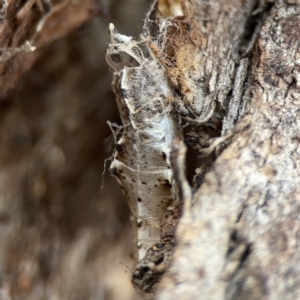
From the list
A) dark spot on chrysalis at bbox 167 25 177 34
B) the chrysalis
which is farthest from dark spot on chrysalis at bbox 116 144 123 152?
dark spot on chrysalis at bbox 167 25 177 34

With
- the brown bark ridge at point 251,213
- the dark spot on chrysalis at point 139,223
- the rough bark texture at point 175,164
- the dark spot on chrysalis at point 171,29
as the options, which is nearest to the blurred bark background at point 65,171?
the rough bark texture at point 175,164

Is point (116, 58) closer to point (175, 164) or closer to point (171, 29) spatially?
point (171, 29)

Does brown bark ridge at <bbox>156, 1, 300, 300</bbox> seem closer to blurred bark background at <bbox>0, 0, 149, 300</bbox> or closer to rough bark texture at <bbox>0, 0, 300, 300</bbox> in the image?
rough bark texture at <bbox>0, 0, 300, 300</bbox>

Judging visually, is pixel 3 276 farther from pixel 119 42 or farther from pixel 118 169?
pixel 119 42

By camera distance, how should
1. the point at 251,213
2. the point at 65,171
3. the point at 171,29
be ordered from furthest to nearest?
1. the point at 65,171
2. the point at 171,29
3. the point at 251,213

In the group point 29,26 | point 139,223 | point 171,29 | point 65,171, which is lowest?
point 139,223

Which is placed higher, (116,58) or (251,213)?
(116,58)

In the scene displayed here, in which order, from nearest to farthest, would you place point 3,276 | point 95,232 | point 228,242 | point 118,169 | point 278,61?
point 228,242 < point 278,61 < point 118,169 < point 3,276 < point 95,232

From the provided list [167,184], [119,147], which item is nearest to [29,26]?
[119,147]

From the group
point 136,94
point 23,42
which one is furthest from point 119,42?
point 23,42
